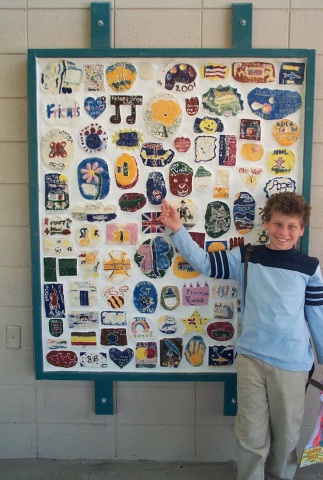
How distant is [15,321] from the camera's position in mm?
2295

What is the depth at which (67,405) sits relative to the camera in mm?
2340

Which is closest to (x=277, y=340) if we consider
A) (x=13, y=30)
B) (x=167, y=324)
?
(x=167, y=324)

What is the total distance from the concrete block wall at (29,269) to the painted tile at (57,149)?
15 cm

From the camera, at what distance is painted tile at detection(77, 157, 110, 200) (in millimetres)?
2119

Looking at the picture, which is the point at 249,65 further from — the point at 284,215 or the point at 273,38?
the point at 284,215

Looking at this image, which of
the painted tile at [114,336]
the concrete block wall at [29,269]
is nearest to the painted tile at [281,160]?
the concrete block wall at [29,269]

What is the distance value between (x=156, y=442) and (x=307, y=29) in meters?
2.30

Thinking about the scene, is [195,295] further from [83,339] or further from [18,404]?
[18,404]

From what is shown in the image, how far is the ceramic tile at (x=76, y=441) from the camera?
235 cm

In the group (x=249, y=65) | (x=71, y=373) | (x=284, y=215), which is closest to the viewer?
(x=284, y=215)

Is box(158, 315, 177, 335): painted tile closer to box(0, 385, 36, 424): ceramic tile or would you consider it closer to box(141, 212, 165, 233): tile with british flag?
box(141, 212, 165, 233): tile with british flag

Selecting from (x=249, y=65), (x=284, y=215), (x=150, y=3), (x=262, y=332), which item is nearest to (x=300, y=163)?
(x=284, y=215)

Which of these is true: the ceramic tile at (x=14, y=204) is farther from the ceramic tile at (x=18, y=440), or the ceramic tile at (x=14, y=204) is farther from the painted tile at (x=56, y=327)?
the ceramic tile at (x=18, y=440)

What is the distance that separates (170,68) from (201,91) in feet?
0.62
